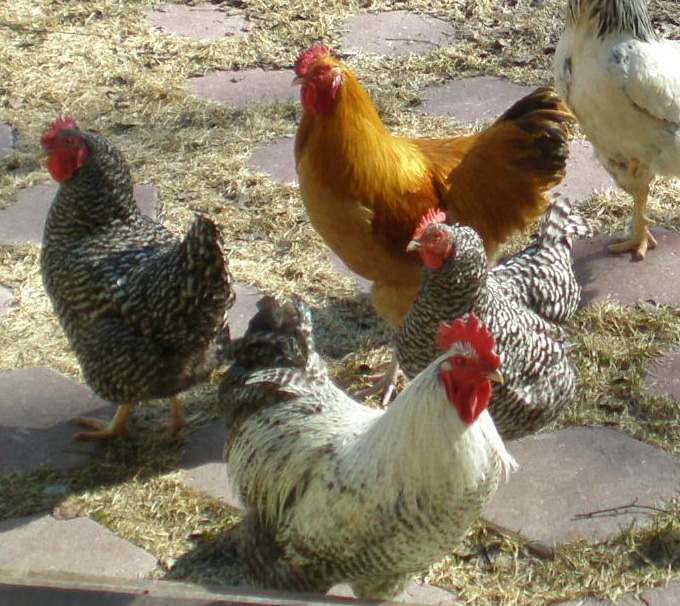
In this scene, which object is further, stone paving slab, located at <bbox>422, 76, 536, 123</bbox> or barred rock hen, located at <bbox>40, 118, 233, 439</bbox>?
stone paving slab, located at <bbox>422, 76, 536, 123</bbox>

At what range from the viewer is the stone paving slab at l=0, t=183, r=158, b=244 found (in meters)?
5.29

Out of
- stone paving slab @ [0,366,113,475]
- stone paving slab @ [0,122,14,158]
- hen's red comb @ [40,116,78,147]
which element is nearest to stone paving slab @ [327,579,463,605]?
stone paving slab @ [0,366,113,475]

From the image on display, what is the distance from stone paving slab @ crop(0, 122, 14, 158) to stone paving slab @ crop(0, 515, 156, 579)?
291cm

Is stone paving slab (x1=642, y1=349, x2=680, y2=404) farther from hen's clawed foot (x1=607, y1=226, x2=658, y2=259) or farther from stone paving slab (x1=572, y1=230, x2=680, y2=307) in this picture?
hen's clawed foot (x1=607, y1=226, x2=658, y2=259)

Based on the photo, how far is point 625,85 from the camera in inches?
185

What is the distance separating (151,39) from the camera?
7.12 metres

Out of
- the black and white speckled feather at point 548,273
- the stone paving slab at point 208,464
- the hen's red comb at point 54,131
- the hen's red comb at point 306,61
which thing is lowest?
the stone paving slab at point 208,464

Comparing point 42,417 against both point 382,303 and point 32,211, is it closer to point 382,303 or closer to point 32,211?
point 382,303

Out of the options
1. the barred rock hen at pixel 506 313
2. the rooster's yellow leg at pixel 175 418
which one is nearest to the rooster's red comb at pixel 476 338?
the barred rock hen at pixel 506 313

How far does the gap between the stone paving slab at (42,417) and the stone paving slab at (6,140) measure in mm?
2006

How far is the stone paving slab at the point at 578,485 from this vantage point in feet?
12.1

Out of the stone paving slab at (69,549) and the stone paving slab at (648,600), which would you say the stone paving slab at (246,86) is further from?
the stone paving slab at (648,600)

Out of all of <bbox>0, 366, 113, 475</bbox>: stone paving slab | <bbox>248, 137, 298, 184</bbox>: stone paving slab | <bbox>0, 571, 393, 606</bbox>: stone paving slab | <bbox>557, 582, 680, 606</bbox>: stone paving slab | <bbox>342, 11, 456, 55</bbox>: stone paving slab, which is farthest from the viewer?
<bbox>342, 11, 456, 55</bbox>: stone paving slab

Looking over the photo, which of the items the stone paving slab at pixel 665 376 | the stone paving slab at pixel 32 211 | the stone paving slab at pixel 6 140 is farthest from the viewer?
the stone paving slab at pixel 6 140
